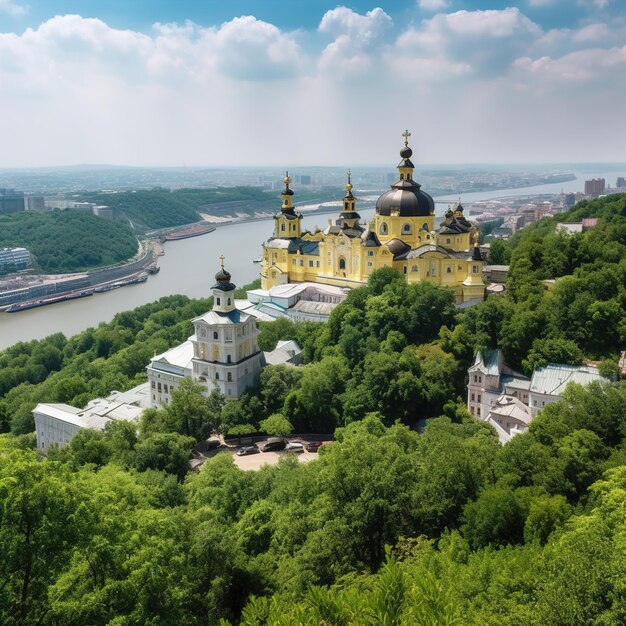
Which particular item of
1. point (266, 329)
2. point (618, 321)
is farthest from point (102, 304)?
point (618, 321)

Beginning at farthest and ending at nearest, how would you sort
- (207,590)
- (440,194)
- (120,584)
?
(440,194) < (207,590) < (120,584)

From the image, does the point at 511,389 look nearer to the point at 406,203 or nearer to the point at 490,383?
the point at 490,383

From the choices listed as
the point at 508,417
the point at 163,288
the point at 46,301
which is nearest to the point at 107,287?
the point at 163,288

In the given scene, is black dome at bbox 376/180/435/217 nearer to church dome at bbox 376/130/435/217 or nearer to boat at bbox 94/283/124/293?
church dome at bbox 376/130/435/217

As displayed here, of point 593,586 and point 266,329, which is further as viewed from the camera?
point 266,329

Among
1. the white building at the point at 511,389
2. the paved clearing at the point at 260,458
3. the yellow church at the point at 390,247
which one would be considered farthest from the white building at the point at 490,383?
the yellow church at the point at 390,247

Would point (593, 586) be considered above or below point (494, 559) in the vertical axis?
above

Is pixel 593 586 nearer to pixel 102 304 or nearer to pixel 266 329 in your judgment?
pixel 266 329
